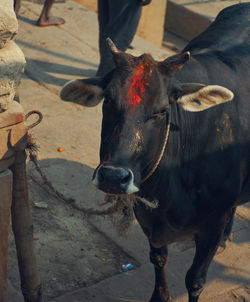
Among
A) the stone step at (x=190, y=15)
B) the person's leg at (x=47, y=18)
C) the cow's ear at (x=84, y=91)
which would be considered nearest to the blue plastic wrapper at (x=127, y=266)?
the cow's ear at (x=84, y=91)

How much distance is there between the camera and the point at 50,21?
26.8 feet

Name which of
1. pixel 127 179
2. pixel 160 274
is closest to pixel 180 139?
pixel 127 179

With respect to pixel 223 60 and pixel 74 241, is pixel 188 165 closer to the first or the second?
pixel 223 60

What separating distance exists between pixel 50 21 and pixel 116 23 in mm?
1926

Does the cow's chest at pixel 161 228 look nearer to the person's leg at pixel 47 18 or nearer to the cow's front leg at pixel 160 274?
the cow's front leg at pixel 160 274

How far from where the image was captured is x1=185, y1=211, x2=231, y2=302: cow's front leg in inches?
143

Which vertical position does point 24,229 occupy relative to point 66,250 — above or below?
above

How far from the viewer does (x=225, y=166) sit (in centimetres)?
356

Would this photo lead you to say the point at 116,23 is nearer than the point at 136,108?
No

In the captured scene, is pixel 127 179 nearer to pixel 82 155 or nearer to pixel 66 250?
pixel 66 250

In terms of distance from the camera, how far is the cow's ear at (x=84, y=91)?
10.5 ft

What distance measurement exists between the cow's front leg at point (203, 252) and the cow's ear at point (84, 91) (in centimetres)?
110

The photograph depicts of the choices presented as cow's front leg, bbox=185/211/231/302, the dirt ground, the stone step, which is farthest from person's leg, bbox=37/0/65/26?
cow's front leg, bbox=185/211/231/302

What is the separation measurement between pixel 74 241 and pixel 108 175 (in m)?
1.65
